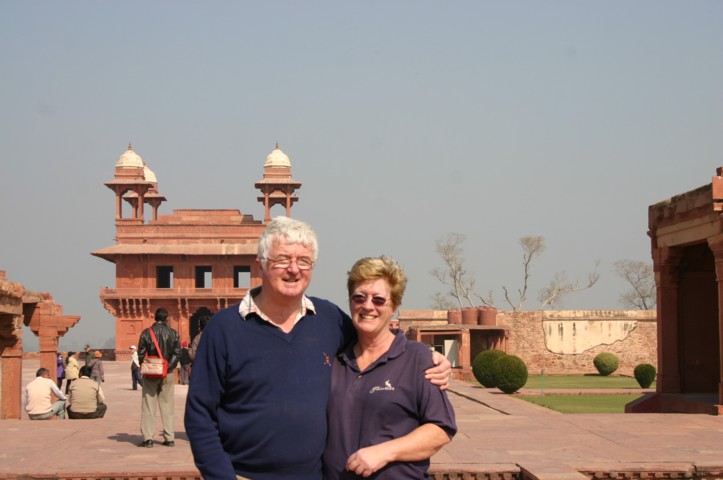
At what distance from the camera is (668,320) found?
11719mm

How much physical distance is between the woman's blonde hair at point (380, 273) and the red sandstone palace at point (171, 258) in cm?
3428

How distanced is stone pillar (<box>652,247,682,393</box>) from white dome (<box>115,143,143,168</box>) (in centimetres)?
3169

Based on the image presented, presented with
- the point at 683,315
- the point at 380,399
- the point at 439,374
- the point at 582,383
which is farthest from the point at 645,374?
the point at 380,399

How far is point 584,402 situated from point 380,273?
1314cm

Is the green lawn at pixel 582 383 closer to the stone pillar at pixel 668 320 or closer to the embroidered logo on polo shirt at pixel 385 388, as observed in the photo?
the stone pillar at pixel 668 320

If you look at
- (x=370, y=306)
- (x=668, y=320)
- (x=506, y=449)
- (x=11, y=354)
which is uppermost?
(x=370, y=306)

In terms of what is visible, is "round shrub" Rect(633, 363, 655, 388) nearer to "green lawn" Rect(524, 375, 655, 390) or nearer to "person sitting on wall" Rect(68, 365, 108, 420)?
"green lawn" Rect(524, 375, 655, 390)

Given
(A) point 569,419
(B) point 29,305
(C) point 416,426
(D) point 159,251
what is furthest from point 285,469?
(D) point 159,251

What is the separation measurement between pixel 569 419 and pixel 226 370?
6407 millimetres

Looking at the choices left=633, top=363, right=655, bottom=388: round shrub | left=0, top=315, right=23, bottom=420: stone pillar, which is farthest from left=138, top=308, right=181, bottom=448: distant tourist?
left=633, top=363, right=655, bottom=388: round shrub

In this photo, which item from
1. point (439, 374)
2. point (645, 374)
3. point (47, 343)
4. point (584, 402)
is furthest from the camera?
Result: point (645, 374)

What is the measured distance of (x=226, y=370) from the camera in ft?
9.22

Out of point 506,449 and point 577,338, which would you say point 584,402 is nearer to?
point 506,449

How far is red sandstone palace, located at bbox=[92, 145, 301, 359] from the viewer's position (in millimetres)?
37781
